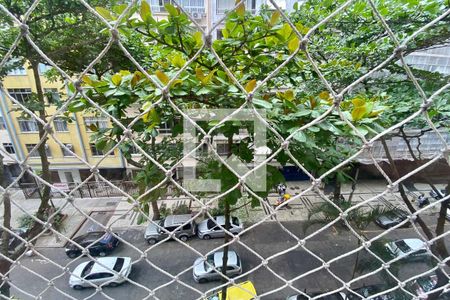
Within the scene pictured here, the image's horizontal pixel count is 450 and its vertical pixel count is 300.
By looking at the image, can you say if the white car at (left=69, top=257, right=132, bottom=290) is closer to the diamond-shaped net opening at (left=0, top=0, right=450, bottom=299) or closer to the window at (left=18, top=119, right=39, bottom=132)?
the diamond-shaped net opening at (left=0, top=0, right=450, bottom=299)

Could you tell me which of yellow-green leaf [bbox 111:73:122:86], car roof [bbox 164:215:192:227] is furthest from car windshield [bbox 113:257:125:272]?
yellow-green leaf [bbox 111:73:122:86]

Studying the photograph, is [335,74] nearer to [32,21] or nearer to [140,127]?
[140,127]

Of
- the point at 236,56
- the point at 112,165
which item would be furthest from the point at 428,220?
the point at 112,165

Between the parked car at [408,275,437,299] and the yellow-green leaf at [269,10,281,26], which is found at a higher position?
the yellow-green leaf at [269,10,281,26]

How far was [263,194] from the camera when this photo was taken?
0.83 meters

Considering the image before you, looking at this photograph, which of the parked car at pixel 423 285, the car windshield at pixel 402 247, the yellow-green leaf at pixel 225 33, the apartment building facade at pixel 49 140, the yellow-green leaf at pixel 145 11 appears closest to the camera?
the yellow-green leaf at pixel 145 11

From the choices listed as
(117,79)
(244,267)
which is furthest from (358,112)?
(244,267)

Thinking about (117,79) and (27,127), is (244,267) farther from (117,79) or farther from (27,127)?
(27,127)

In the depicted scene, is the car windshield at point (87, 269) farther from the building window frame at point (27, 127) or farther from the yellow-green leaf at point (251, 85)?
the yellow-green leaf at point (251, 85)

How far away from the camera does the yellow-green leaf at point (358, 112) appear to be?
0.46 meters

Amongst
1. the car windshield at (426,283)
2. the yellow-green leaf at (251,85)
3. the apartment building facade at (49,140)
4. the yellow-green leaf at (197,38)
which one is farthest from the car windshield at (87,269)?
the car windshield at (426,283)

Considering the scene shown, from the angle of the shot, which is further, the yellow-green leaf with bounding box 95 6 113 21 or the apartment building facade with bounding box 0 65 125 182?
the apartment building facade with bounding box 0 65 125 182

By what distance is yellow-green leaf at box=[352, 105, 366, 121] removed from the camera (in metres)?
0.46

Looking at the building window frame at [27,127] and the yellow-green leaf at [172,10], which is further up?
the yellow-green leaf at [172,10]
